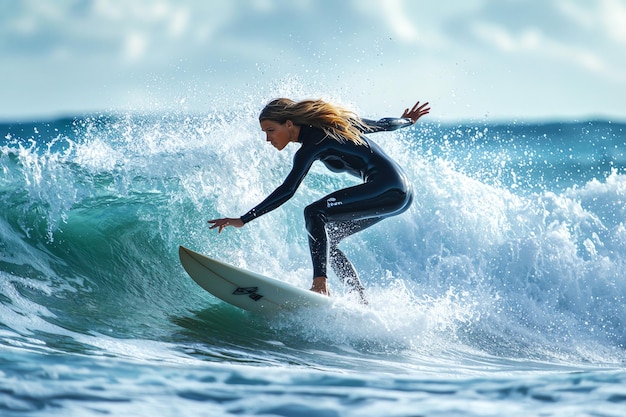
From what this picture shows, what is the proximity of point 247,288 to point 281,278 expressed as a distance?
48.4 inches

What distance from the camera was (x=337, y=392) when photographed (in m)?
3.22

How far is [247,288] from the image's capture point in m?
4.89

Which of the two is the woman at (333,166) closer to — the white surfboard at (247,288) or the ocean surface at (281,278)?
the white surfboard at (247,288)

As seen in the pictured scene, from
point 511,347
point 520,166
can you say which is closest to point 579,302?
point 511,347

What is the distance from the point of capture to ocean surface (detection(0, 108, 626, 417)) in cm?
320

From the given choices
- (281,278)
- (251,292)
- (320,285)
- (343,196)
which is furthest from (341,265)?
(281,278)

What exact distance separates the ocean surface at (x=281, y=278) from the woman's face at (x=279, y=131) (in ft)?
3.70

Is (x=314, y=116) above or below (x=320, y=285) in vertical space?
above

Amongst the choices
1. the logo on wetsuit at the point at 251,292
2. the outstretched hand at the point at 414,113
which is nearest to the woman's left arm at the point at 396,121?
the outstretched hand at the point at 414,113

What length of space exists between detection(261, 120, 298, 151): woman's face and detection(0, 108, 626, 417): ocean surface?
44.3 inches

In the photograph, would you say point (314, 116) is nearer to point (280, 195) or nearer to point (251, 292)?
point (280, 195)

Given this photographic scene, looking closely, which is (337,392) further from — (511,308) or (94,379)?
(511,308)

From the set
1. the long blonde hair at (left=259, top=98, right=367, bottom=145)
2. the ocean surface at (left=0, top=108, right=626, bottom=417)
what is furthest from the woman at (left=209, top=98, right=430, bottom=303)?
the ocean surface at (left=0, top=108, right=626, bottom=417)

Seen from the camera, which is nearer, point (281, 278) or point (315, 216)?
point (315, 216)
